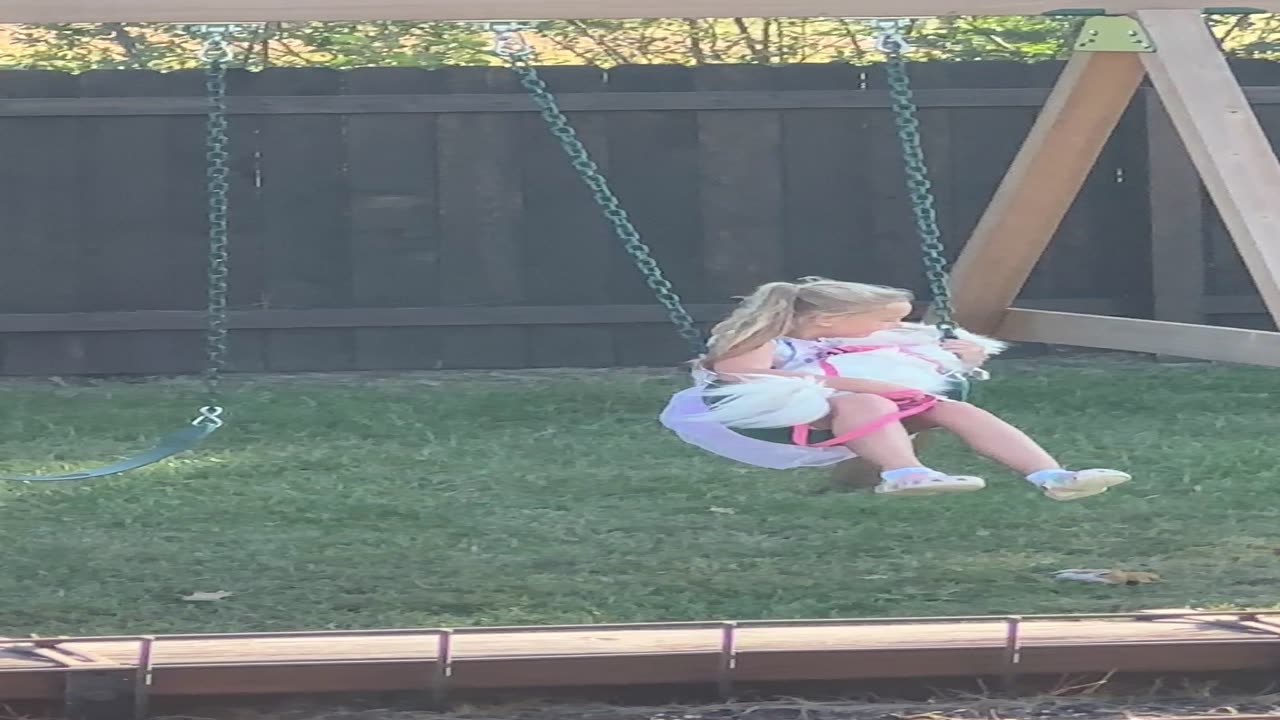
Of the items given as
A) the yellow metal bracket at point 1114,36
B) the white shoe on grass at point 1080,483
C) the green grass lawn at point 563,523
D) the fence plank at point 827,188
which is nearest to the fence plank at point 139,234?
the green grass lawn at point 563,523

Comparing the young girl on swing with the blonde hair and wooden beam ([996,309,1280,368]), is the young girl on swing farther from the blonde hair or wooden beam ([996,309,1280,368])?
wooden beam ([996,309,1280,368])

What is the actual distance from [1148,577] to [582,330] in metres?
3.61

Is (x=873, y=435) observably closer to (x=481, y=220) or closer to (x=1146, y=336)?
(x=1146, y=336)

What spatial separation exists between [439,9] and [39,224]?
401 cm

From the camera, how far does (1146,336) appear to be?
514cm

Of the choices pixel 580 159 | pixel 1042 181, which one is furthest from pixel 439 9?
pixel 1042 181

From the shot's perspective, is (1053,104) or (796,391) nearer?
(796,391)

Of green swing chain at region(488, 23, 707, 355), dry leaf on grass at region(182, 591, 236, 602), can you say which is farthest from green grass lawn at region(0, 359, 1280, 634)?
green swing chain at region(488, 23, 707, 355)

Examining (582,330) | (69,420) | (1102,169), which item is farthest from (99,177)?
(1102,169)

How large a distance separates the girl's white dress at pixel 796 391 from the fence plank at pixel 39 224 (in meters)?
3.98

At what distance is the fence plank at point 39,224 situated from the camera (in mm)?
6957

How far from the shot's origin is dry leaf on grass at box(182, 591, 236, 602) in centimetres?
385

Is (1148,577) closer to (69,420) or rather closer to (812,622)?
(812,622)

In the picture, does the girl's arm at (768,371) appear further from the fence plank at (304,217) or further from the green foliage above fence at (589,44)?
the green foliage above fence at (589,44)
